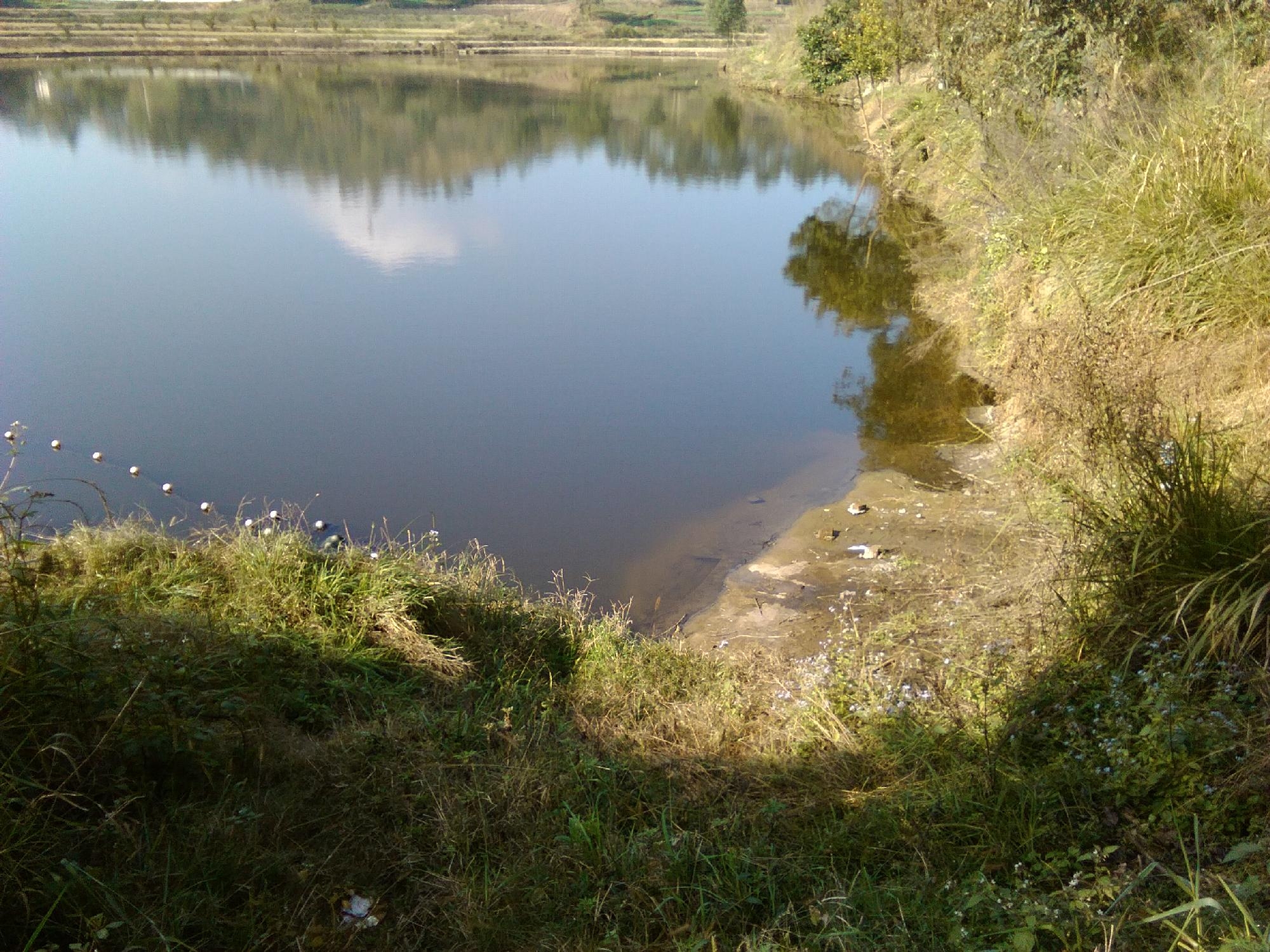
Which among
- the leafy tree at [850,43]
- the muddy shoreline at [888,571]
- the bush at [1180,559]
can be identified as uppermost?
the leafy tree at [850,43]

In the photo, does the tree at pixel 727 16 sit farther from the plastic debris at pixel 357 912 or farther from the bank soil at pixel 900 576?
the plastic debris at pixel 357 912

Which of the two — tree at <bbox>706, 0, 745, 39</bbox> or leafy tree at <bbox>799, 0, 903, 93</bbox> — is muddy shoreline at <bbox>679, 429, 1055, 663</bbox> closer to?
leafy tree at <bbox>799, 0, 903, 93</bbox>

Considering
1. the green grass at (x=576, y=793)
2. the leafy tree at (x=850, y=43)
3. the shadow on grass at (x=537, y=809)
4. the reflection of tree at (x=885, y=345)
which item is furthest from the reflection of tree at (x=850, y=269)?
the shadow on grass at (x=537, y=809)

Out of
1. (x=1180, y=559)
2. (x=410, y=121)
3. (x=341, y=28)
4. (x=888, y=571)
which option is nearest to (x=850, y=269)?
(x=888, y=571)

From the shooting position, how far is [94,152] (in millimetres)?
19859

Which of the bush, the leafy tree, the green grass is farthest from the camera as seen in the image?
the leafy tree

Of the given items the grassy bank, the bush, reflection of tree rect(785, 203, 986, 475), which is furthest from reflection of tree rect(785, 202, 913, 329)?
the bush

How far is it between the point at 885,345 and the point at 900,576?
5.25 m

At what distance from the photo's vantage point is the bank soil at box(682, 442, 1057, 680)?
4.10 m

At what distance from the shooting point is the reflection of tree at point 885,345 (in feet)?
25.4

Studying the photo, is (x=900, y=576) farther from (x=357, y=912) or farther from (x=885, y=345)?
(x=885, y=345)

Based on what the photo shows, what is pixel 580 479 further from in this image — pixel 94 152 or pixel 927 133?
pixel 94 152

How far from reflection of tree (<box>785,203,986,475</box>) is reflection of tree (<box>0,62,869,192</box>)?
6007mm

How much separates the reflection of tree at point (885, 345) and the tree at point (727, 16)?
138 ft
